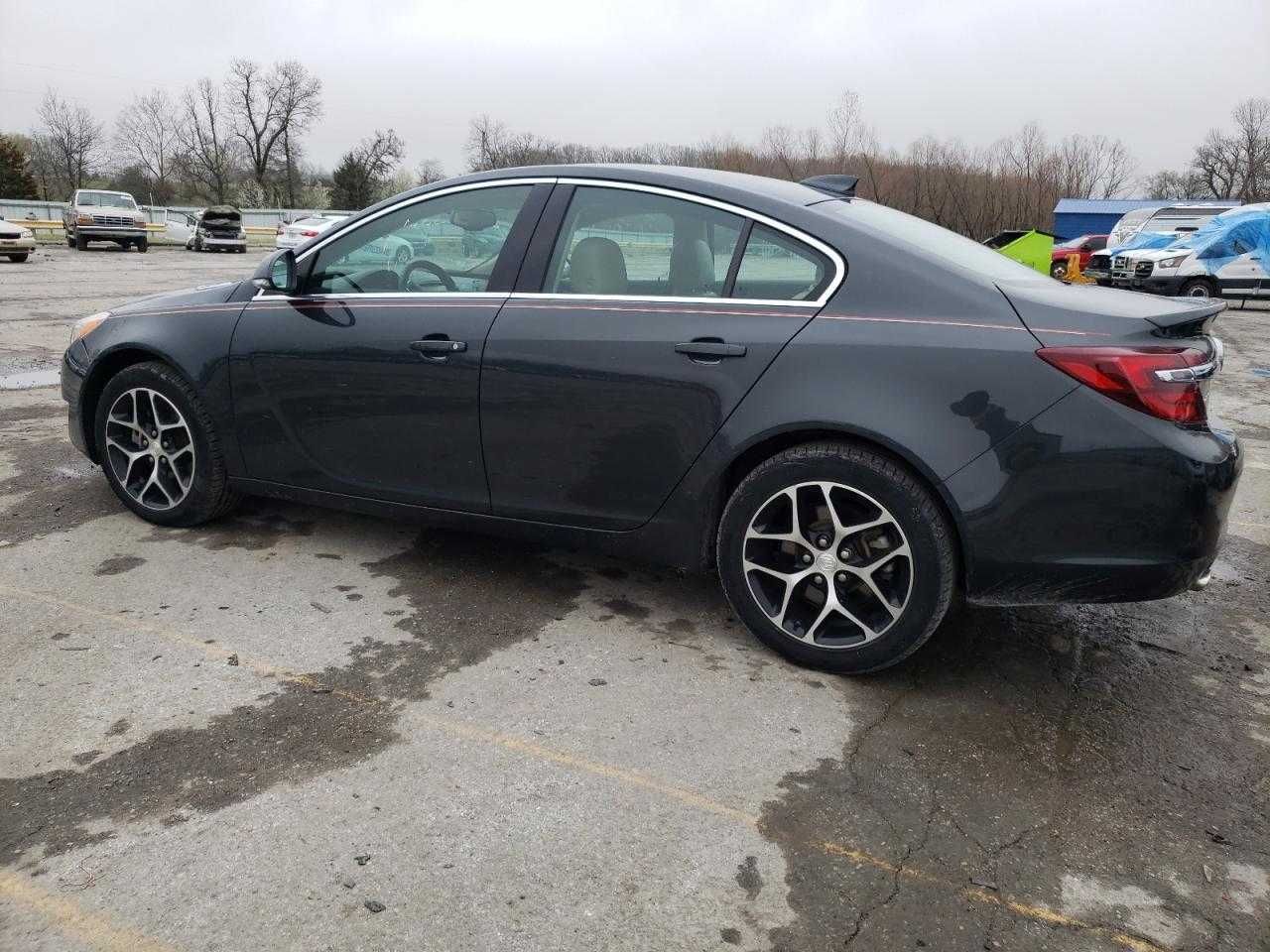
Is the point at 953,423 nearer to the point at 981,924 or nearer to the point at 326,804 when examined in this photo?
the point at 981,924

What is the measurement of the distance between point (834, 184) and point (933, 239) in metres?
0.70

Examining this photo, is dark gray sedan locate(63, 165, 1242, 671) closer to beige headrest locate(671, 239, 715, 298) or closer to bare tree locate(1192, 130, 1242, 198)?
beige headrest locate(671, 239, 715, 298)

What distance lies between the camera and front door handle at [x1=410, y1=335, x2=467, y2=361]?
360cm

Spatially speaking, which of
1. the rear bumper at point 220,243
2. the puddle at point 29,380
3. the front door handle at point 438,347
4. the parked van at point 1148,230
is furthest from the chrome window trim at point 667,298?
the rear bumper at point 220,243

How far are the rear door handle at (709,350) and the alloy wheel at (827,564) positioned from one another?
18.7 inches

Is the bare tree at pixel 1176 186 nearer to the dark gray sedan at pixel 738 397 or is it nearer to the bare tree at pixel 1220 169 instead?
the bare tree at pixel 1220 169

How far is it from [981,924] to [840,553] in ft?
4.05

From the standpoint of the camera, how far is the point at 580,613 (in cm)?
368

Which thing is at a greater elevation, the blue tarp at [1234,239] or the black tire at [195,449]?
the blue tarp at [1234,239]

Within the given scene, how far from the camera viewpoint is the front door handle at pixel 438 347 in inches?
142

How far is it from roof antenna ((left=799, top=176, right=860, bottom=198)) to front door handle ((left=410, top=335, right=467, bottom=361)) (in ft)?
4.89

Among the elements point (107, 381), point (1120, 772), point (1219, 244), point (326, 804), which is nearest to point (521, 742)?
point (326, 804)

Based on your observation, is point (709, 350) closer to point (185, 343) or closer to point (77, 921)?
point (77, 921)

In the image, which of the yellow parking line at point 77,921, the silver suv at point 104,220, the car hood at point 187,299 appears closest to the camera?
the yellow parking line at point 77,921
